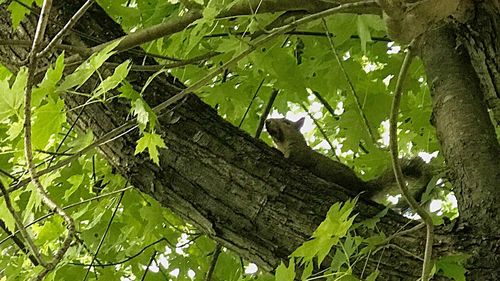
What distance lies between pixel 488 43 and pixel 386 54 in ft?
2.26

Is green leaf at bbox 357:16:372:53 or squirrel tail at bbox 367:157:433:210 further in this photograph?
squirrel tail at bbox 367:157:433:210

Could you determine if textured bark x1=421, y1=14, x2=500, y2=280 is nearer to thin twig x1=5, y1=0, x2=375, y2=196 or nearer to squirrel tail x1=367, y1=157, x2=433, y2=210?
thin twig x1=5, y1=0, x2=375, y2=196

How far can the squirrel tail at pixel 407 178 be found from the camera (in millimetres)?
2293

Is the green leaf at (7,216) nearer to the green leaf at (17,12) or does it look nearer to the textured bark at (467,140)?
the green leaf at (17,12)

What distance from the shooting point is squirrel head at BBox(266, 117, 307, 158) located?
2840 millimetres

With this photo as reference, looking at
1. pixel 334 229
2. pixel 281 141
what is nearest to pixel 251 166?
pixel 334 229

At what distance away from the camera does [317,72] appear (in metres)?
2.28

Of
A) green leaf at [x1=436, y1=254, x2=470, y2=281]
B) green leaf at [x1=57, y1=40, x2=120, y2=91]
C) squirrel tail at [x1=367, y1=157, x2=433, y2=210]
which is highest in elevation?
green leaf at [x1=57, y1=40, x2=120, y2=91]

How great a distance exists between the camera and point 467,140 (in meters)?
1.63

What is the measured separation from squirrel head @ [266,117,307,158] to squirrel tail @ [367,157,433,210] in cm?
49

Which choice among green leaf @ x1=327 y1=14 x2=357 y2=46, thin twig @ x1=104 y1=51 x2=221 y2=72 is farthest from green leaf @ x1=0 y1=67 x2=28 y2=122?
green leaf @ x1=327 y1=14 x2=357 y2=46

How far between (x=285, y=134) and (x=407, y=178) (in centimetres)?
69

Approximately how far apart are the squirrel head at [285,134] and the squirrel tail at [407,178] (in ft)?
1.61

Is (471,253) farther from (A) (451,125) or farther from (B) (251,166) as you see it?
(B) (251,166)
